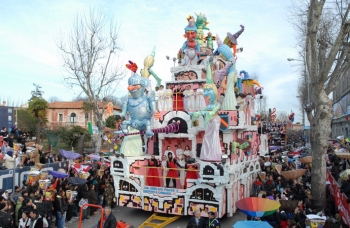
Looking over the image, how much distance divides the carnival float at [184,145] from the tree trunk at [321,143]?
251 centimetres

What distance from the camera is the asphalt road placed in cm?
1049

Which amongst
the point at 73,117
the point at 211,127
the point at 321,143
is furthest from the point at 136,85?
the point at 73,117

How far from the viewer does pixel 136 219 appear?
11.1 meters

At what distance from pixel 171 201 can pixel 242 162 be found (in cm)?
369

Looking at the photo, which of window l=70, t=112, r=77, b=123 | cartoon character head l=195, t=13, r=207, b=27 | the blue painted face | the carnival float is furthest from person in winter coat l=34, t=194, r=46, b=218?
window l=70, t=112, r=77, b=123

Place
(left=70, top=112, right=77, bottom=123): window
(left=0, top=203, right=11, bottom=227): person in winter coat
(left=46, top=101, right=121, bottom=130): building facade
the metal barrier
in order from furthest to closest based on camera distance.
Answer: (left=70, top=112, right=77, bottom=123): window < (left=46, top=101, right=121, bottom=130): building facade < the metal barrier < (left=0, top=203, right=11, bottom=227): person in winter coat

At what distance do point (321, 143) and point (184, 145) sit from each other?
4862 mm

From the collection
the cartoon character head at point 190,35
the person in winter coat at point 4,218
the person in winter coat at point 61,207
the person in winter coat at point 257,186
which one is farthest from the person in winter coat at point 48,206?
the cartoon character head at point 190,35

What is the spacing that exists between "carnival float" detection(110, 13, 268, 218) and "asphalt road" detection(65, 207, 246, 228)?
45cm

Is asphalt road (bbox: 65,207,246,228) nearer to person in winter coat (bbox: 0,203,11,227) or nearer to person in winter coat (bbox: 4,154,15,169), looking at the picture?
person in winter coat (bbox: 0,203,11,227)

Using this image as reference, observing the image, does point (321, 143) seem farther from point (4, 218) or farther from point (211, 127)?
point (4, 218)

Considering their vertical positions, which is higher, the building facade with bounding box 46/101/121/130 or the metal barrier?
the building facade with bounding box 46/101/121/130

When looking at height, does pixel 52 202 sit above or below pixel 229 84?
below

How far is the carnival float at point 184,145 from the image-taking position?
10.1 metres
